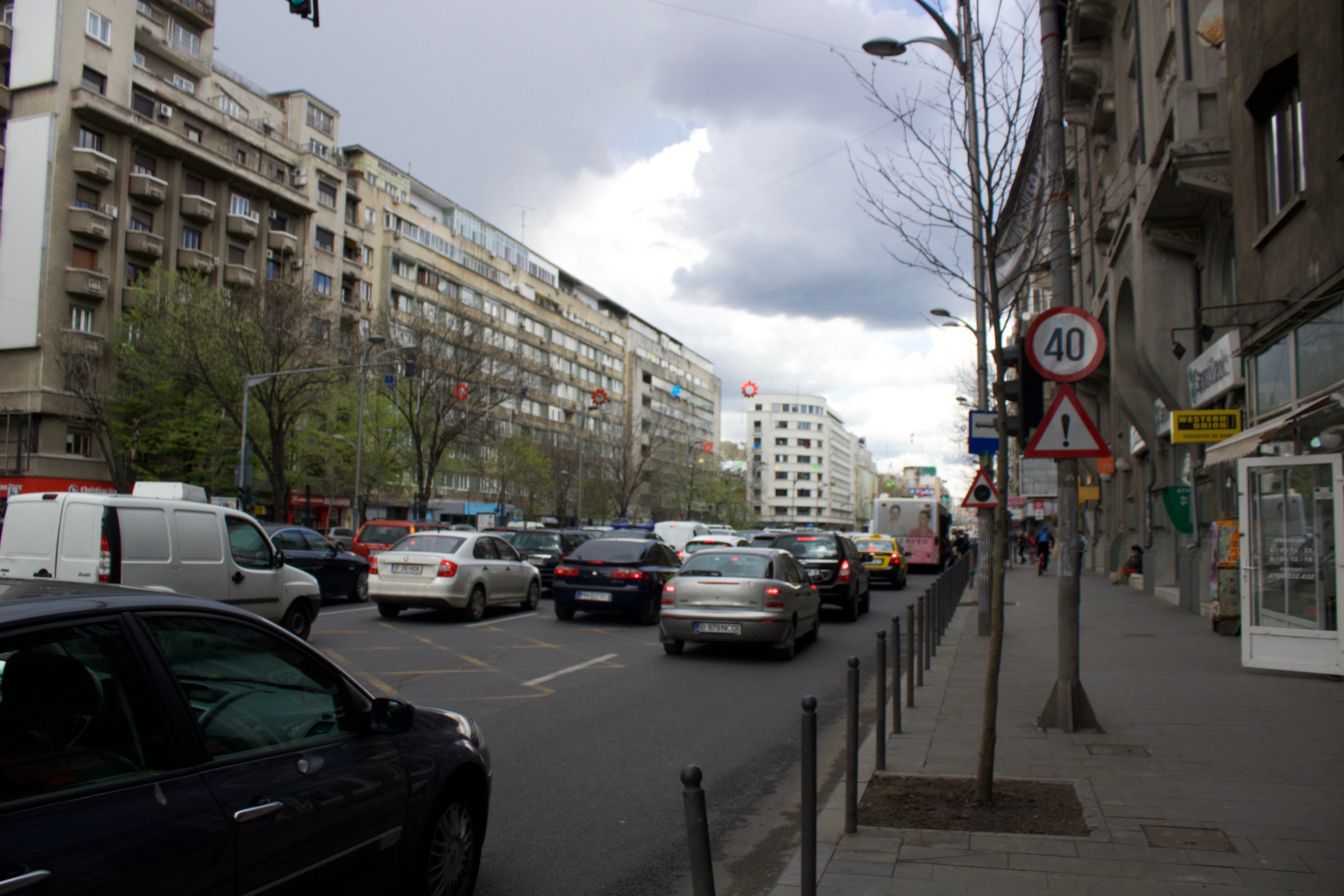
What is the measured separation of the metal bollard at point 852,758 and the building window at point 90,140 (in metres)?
48.8

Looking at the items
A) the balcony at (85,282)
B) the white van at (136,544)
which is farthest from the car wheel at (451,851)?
the balcony at (85,282)

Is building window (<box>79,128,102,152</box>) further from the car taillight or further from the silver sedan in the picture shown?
the silver sedan

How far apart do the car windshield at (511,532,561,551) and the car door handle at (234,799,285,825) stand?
68.7 ft

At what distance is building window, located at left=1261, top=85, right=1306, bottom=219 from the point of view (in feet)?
39.7

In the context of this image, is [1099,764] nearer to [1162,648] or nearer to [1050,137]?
[1050,137]

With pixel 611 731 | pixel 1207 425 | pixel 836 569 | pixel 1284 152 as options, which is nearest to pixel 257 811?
pixel 611 731

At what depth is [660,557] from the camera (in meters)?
18.5

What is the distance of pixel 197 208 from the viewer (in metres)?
48.8

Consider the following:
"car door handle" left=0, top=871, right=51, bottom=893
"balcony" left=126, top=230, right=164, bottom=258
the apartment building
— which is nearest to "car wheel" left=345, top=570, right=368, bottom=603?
"car door handle" left=0, top=871, right=51, bottom=893

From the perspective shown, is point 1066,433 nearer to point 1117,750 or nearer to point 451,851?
point 1117,750

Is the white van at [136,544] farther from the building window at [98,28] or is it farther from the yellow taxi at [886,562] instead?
the building window at [98,28]

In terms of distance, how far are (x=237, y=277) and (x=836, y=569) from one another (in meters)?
42.8

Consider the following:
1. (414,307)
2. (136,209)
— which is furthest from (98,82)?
(414,307)

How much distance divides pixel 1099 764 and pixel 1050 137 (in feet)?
17.3
